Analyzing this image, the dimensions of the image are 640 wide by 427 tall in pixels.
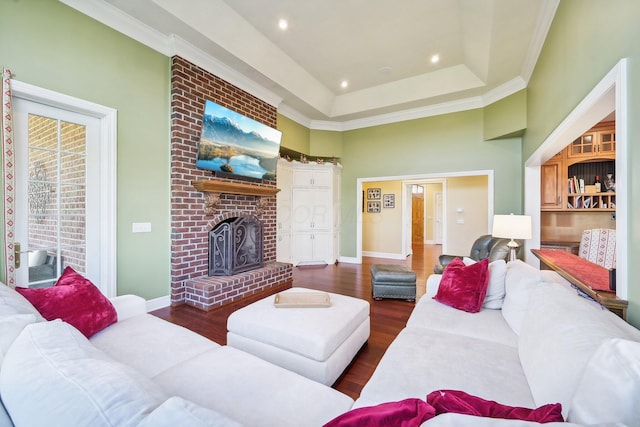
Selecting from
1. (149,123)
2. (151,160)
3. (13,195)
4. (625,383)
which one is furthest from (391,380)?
(149,123)

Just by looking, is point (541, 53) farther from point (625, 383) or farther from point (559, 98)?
point (625, 383)

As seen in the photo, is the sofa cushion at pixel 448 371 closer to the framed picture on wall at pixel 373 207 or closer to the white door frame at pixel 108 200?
the white door frame at pixel 108 200

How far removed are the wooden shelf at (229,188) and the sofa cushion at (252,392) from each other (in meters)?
2.51

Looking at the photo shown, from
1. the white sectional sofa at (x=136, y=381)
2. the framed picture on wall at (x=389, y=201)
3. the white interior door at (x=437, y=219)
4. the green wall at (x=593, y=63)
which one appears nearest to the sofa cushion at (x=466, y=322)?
the green wall at (x=593, y=63)

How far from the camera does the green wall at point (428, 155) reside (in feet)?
15.9

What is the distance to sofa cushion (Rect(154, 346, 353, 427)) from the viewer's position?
103 cm

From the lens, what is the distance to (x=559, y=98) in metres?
2.56

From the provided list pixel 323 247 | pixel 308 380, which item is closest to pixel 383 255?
pixel 323 247

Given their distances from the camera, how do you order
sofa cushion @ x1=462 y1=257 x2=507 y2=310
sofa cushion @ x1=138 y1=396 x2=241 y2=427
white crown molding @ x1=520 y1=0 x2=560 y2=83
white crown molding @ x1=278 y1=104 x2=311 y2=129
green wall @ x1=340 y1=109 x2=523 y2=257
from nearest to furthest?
1. sofa cushion @ x1=138 y1=396 x2=241 y2=427
2. sofa cushion @ x1=462 y1=257 x2=507 y2=310
3. white crown molding @ x1=520 y1=0 x2=560 y2=83
4. green wall @ x1=340 y1=109 x2=523 y2=257
5. white crown molding @ x1=278 y1=104 x2=311 y2=129

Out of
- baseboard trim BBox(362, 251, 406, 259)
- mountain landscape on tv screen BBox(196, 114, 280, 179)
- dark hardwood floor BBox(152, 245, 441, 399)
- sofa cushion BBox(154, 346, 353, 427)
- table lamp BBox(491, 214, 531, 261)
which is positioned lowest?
dark hardwood floor BBox(152, 245, 441, 399)

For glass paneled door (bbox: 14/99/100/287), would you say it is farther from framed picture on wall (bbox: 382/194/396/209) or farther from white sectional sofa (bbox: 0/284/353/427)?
framed picture on wall (bbox: 382/194/396/209)

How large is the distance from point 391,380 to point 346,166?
217 inches

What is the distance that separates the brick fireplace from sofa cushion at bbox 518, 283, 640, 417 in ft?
10.1

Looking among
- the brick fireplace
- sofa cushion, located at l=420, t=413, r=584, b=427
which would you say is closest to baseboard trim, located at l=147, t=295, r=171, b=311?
the brick fireplace
